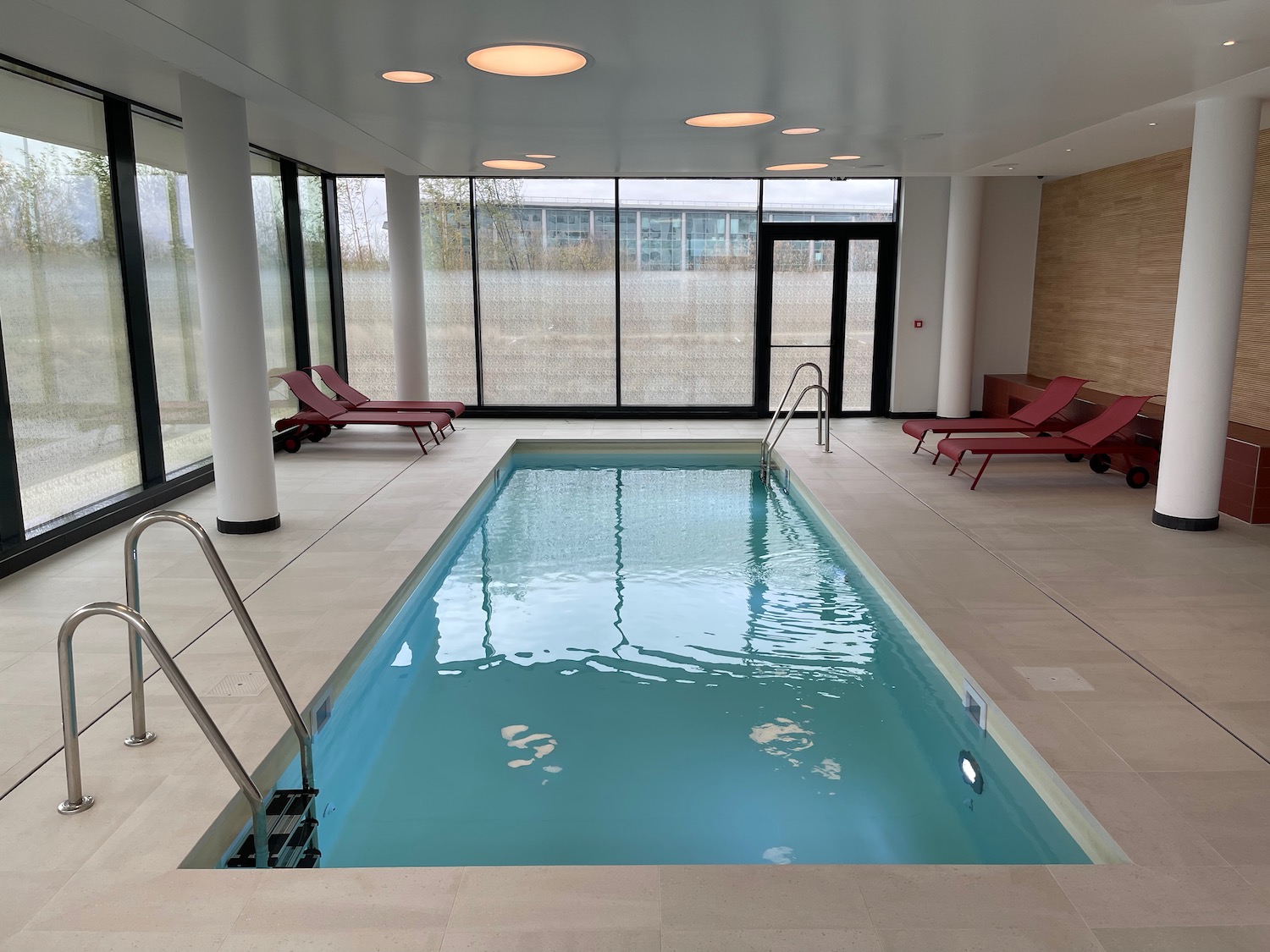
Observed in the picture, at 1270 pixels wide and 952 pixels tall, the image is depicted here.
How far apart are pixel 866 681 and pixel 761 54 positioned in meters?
3.14

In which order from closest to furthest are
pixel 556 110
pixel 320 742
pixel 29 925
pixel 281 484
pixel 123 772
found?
pixel 29 925 → pixel 123 772 → pixel 320 742 → pixel 556 110 → pixel 281 484

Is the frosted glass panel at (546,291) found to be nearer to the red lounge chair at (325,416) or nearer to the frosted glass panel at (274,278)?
the red lounge chair at (325,416)

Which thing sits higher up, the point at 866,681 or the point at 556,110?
the point at 556,110

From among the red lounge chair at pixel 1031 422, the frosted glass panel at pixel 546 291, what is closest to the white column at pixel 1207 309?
the red lounge chair at pixel 1031 422

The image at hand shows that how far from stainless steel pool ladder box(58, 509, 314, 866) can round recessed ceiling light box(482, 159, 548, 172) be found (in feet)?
21.8

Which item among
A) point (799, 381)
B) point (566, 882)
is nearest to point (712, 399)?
point (799, 381)

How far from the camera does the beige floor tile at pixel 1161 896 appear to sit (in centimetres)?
263

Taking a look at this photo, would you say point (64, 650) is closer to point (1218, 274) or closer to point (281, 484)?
point (281, 484)

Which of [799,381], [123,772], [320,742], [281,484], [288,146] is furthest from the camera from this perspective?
[799,381]

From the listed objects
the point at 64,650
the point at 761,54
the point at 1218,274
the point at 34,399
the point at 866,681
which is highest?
the point at 761,54

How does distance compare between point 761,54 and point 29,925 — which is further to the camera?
point 761,54

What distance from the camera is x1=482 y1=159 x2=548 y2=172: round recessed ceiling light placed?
9.18 metres

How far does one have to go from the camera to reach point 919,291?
39.3 feet

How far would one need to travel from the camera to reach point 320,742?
393 cm
